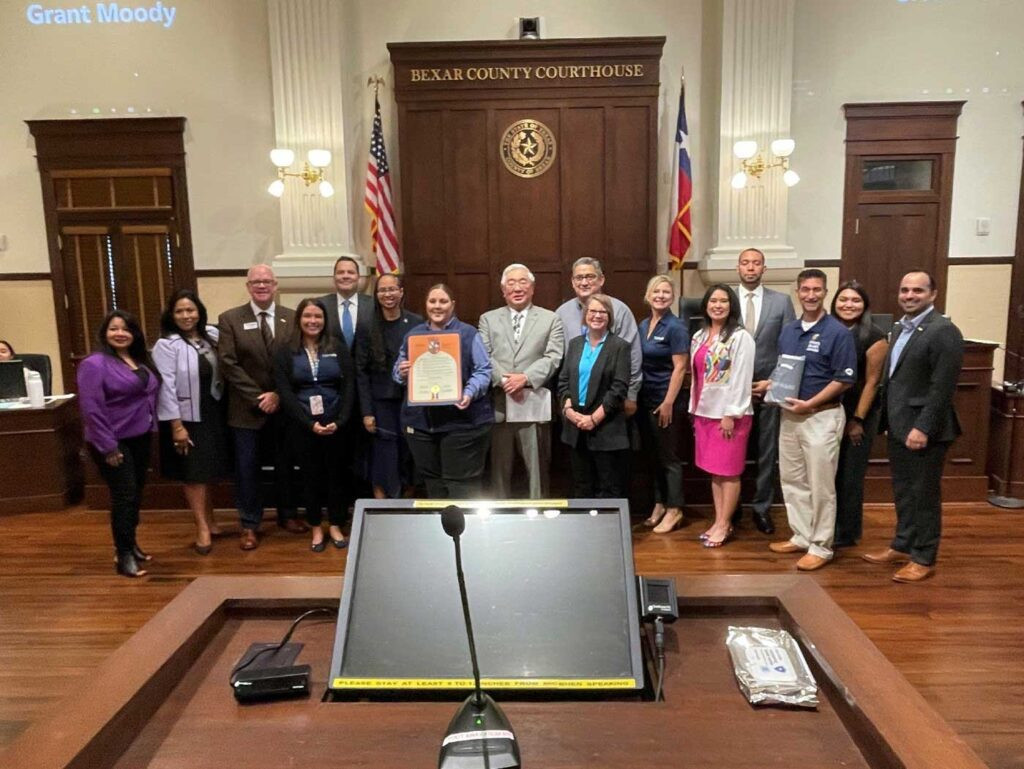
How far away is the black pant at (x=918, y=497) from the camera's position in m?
3.62

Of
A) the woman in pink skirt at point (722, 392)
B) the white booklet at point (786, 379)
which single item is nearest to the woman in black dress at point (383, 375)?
the woman in pink skirt at point (722, 392)

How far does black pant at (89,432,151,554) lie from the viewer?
3.88 m

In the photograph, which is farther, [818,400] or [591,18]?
[591,18]

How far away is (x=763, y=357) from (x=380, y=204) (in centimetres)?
349

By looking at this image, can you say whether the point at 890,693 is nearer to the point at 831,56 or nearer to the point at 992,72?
the point at 831,56

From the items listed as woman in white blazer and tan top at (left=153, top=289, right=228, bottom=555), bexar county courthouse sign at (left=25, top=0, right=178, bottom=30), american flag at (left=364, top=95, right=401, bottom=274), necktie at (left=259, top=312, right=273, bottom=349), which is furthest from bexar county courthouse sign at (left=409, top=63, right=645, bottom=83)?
woman in white blazer and tan top at (left=153, top=289, right=228, bottom=555)

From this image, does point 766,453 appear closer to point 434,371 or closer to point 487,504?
point 434,371

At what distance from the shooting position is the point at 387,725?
1.14m

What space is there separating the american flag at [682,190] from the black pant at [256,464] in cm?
382

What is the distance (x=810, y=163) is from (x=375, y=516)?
21.5ft

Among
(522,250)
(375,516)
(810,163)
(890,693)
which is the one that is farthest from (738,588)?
(810,163)

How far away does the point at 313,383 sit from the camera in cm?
407

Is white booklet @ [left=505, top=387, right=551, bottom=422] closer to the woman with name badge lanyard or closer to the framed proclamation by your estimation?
the framed proclamation

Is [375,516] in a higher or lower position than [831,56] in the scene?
lower
